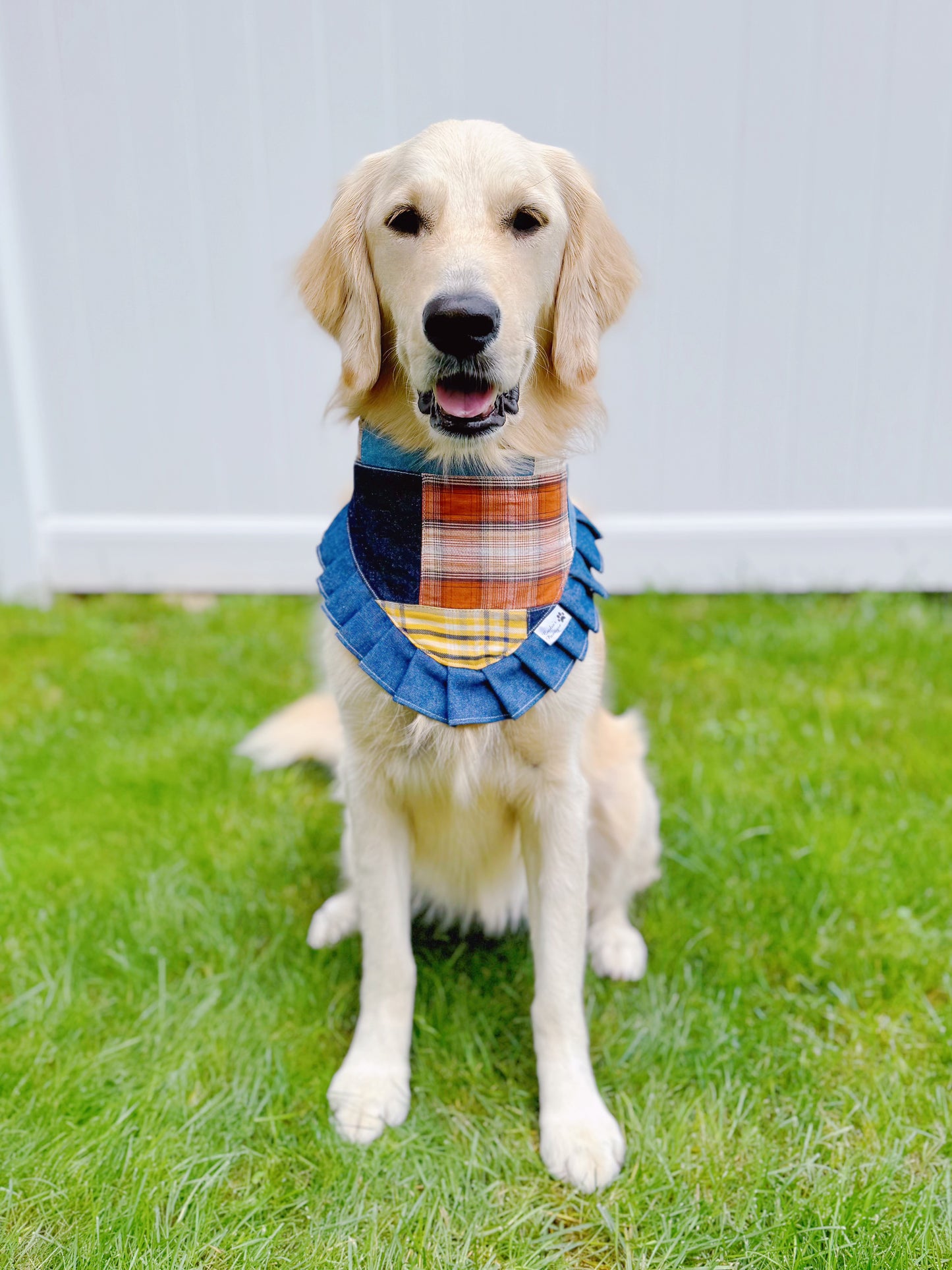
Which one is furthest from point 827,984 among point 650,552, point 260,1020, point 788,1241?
point 650,552

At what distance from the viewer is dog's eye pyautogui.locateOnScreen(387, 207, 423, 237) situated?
1563 millimetres

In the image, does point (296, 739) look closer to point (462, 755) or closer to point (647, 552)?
point (462, 755)

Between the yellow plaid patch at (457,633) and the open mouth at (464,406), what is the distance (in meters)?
0.30

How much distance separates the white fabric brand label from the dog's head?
293 mm

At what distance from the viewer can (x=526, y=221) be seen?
1.59 meters

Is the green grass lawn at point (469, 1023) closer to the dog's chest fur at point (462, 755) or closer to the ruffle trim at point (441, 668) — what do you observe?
the dog's chest fur at point (462, 755)

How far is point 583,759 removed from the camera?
1.96m

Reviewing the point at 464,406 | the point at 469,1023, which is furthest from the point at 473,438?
the point at 469,1023

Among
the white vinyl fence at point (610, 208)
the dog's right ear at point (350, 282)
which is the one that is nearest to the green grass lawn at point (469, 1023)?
the white vinyl fence at point (610, 208)

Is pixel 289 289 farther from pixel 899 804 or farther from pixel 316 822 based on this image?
pixel 899 804

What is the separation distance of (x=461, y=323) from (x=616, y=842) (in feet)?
3.82

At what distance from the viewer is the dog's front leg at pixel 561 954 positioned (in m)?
1.73

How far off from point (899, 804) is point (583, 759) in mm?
1080

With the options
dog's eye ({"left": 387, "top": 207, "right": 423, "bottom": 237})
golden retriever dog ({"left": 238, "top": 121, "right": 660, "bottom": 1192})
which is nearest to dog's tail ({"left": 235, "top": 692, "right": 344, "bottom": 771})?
golden retriever dog ({"left": 238, "top": 121, "right": 660, "bottom": 1192})
